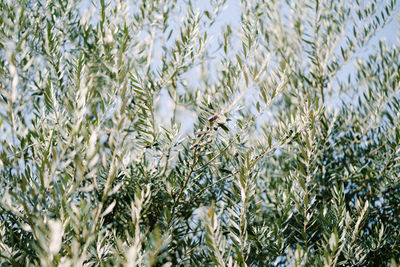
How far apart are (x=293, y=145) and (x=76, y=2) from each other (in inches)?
79.3

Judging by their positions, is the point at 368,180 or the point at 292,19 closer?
the point at 368,180

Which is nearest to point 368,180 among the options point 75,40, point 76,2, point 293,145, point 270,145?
point 293,145

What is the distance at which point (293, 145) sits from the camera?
2.40m

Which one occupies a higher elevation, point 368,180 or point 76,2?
point 76,2

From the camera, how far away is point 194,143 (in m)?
1.74

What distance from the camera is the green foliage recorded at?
3.73 feet

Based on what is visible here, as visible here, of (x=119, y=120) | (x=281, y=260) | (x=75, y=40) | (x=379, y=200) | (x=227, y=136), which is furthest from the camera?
(x=75, y=40)

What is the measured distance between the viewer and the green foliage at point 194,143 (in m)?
1.14

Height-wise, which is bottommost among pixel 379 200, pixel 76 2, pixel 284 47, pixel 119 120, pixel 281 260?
pixel 379 200

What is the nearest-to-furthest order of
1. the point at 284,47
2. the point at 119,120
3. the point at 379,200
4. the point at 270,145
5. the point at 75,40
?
the point at 119,120
the point at 270,145
the point at 379,200
the point at 75,40
the point at 284,47

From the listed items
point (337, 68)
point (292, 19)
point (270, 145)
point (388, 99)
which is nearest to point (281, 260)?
point (270, 145)

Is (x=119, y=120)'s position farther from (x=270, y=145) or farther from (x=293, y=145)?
(x=293, y=145)

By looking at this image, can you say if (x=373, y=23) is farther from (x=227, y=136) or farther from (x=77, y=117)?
(x=77, y=117)

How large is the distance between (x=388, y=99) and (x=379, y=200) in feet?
2.35
